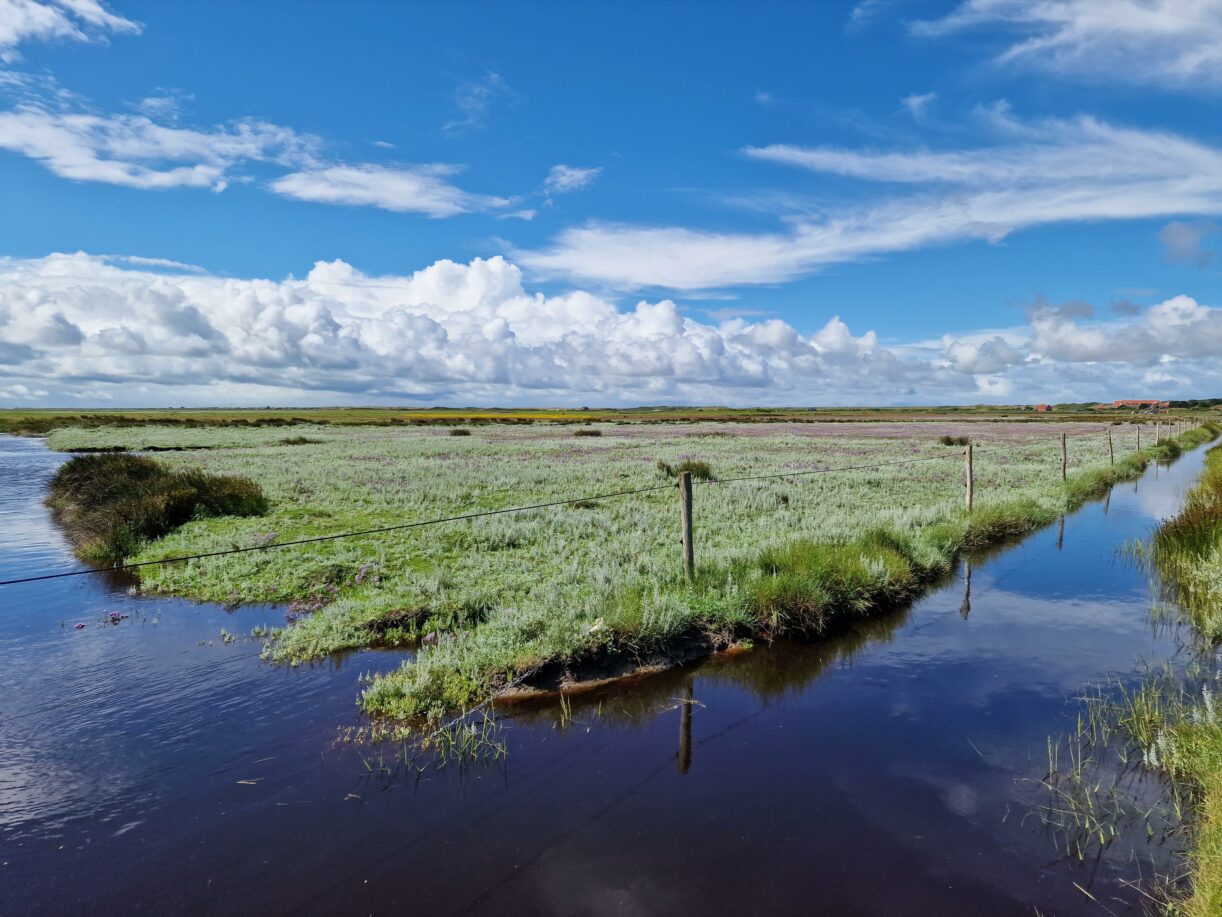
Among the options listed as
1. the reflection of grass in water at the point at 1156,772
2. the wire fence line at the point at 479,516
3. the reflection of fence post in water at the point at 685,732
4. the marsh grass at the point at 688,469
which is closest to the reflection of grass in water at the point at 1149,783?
the reflection of grass in water at the point at 1156,772

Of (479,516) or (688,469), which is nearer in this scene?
(479,516)

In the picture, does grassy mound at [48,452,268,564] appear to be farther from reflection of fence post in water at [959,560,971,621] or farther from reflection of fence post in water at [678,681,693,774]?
reflection of fence post in water at [959,560,971,621]

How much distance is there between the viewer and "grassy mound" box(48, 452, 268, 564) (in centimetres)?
1694

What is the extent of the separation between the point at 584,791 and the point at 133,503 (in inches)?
711

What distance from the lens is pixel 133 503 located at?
18.7 meters

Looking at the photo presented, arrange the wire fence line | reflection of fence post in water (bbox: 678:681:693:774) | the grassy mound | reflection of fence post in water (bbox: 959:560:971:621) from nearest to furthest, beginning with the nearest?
reflection of fence post in water (bbox: 678:681:693:774) < the wire fence line < reflection of fence post in water (bbox: 959:560:971:621) < the grassy mound

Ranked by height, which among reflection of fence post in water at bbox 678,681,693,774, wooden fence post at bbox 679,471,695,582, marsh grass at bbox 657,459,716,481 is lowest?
reflection of fence post in water at bbox 678,681,693,774

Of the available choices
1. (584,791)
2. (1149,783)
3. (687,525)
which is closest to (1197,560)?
(1149,783)

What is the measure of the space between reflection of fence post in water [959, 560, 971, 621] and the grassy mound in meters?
18.1

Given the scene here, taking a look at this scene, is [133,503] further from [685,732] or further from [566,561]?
[685,732]

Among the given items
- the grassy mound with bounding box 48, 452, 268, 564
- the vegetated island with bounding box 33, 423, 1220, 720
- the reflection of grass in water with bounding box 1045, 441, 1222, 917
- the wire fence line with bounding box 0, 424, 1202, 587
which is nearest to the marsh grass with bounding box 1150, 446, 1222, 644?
the reflection of grass in water with bounding box 1045, 441, 1222, 917

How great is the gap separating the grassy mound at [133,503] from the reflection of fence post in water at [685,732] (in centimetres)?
1461

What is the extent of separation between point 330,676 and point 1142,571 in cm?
1604

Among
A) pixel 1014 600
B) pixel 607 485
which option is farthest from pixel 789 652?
pixel 607 485
